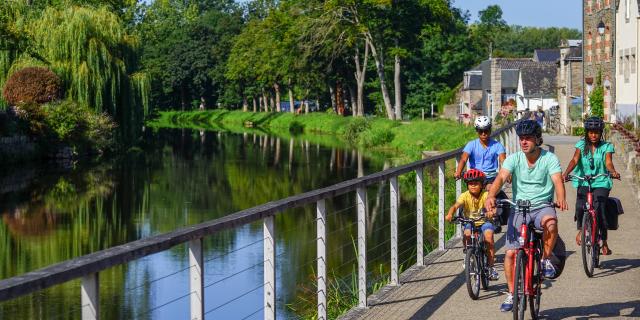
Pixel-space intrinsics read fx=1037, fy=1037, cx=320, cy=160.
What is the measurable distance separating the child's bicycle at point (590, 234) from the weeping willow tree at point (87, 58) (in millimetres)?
38507

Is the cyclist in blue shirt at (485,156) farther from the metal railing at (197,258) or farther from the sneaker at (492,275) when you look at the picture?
the sneaker at (492,275)

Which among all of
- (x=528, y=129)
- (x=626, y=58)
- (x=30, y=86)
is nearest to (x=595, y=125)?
(x=528, y=129)

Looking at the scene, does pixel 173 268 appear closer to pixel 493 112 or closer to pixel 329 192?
pixel 329 192

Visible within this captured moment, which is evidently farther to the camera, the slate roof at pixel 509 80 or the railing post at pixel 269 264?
the slate roof at pixel 509 80

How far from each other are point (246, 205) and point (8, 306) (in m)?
15.2

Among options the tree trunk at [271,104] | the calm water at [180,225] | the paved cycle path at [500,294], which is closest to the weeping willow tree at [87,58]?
the calm water at [180,225]

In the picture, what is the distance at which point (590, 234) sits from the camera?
34.3 feet

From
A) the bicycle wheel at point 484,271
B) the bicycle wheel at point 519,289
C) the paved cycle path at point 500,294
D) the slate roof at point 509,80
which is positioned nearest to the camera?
the bicycle wheel at point 519,289

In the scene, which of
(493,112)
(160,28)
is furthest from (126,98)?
(160,28)

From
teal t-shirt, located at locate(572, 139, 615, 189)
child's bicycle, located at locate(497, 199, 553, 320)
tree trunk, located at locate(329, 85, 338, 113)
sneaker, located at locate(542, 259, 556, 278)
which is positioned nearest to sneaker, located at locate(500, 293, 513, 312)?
child's bicycle, located at locate(497, 199, 553, 320)

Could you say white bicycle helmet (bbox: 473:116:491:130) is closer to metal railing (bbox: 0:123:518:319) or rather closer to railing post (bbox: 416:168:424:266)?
metal railing (bbox: 0:123:518:319)

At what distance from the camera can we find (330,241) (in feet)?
74.9

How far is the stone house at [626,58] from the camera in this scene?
42031 millimetres

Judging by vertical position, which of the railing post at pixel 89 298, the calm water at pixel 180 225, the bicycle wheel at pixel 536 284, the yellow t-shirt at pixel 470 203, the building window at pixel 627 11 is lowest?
the calm water at pixel 180 225
